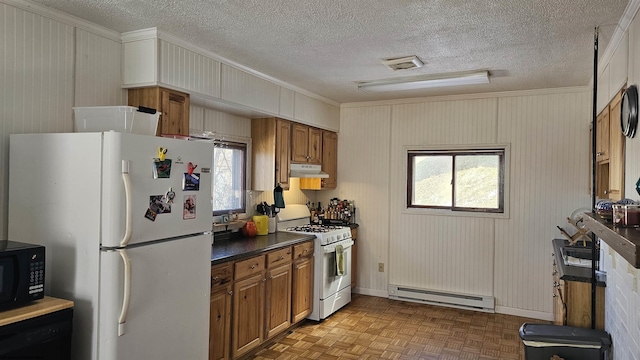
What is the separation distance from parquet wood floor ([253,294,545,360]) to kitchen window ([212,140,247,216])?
4.34 ft

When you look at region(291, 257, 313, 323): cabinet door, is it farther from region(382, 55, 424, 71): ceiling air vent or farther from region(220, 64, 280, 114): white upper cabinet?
region(382, 55, 424, 71): ceiling air vent

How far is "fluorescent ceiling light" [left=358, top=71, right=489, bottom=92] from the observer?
3848 mm

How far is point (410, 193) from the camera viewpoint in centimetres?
512

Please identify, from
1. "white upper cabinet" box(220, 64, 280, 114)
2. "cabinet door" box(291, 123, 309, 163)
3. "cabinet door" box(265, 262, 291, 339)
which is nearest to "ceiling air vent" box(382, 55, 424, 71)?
"white upper cabinet" box(220, 64, 280, 114)

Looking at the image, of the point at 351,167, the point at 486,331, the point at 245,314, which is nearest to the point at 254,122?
the point at 351,167

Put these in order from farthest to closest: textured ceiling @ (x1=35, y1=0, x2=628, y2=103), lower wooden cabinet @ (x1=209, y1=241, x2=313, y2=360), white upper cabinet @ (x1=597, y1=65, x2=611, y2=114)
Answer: white upper cabinet @ (x1=597, y1=65, x2=611, y2=114) < lower wooden cabinet @ (x1=209, y1=241, x2=313, y2=360) < textured ceiling @ (x1=35, y1=0, x2=628, y2=103)

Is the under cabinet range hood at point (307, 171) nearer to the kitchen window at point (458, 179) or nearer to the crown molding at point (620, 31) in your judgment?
the kitchen window at point (458, 179)

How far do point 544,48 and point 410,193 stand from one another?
2.37 m

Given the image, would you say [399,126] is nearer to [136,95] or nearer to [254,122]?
[254,122]

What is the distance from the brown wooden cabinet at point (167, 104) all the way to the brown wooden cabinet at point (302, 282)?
1.58 meters

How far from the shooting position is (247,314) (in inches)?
131

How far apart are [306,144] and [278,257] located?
5.08 feet

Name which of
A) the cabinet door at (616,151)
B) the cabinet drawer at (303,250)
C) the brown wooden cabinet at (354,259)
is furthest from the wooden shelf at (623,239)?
the brown wooden cabinet at (354,259)

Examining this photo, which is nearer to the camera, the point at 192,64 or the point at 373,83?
the point at 192,64
